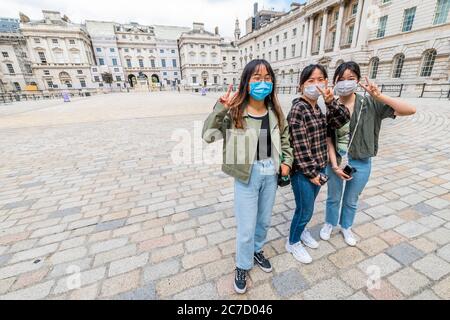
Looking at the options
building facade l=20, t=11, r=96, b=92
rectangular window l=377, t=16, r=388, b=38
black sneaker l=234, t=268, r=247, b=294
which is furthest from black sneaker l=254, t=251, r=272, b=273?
building facade l=20, t=11, r=96, b=92

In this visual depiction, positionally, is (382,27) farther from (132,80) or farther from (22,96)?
(132,80)

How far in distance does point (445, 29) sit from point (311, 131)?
90.4 feet

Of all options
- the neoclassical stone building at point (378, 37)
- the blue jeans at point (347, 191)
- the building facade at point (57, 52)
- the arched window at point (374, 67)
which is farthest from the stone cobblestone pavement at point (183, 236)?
the building facade at point (57, 52)

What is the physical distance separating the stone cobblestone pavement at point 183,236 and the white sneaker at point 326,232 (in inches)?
2.7

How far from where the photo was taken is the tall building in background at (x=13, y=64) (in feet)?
172

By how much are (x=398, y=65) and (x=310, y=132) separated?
29631mm

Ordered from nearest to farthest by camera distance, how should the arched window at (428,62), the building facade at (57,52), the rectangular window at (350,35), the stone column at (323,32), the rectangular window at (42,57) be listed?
the arched window at (428,62) < the rectangular window at (350,35) < the stone column at (323,32) < the building facade at (57,52) < the rectangular window at (42,57)

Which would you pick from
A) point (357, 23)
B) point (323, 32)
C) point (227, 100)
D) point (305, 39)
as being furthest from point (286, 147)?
point (305, 39)

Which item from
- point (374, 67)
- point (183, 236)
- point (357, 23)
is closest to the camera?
point (183, 236)

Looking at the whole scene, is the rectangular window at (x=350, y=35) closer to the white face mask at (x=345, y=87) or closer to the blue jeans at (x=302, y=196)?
the white face mask at (x=345, y=87)

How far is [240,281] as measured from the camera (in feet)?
6.45

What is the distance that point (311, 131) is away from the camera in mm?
1919

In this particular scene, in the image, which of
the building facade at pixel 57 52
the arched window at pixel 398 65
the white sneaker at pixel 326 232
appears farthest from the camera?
the building facade at pixel 57 52
